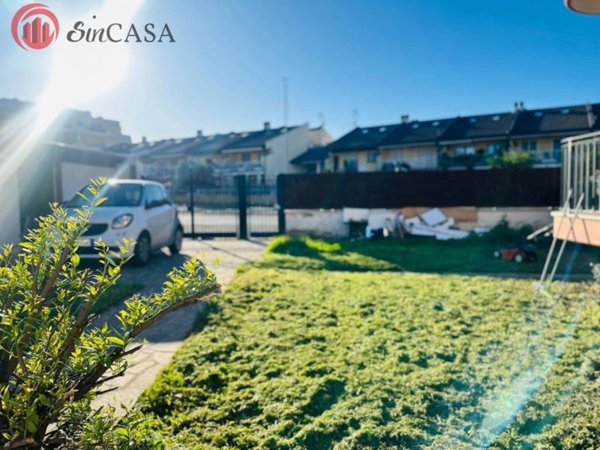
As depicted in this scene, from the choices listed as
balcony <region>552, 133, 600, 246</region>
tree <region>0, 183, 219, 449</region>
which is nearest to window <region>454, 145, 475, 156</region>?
balcony <region>552, 133, 600, 246</region>

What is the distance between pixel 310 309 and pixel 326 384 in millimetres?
1850

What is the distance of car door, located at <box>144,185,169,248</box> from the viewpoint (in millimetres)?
8069

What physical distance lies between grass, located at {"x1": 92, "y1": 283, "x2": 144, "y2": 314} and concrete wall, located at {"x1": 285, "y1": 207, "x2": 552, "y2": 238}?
7238 millimetres

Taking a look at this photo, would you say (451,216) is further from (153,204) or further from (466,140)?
(466,140)

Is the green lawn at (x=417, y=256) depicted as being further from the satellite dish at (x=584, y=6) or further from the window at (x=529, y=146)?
the window at (x=529, y=146)

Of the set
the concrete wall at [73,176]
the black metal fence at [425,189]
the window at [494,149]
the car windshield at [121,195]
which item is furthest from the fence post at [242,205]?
the window at [494,149]

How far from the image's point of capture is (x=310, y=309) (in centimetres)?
465

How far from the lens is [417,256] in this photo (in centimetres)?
856

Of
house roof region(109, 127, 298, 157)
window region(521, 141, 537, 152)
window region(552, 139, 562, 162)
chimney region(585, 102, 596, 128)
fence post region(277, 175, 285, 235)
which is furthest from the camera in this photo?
house roof region(109, 127, 298, 157)

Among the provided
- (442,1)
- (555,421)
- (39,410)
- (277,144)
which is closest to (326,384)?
(555,421)

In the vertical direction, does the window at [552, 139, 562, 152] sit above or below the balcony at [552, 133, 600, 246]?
above

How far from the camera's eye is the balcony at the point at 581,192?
4902 millimetres

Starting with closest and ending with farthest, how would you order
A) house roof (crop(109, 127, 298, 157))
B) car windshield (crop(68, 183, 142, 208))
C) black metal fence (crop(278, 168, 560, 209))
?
car windshield (crop(68, 183, 142, 208)) → black metal fence (crop(278, 168, 560, 209)) → house roof (crop(109, 127, 298, 157))

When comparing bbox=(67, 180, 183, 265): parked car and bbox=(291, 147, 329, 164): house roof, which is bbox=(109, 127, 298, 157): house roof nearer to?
bbox=(291, 147, 329, 164): house roof
